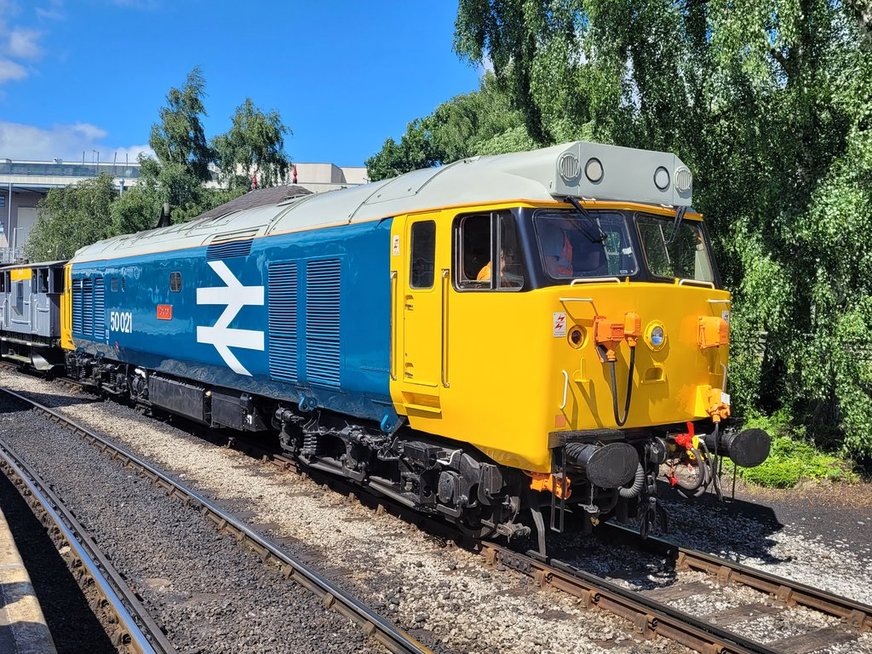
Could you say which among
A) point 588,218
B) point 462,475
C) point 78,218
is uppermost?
point 78,218

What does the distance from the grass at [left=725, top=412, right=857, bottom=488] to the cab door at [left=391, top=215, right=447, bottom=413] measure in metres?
5.83

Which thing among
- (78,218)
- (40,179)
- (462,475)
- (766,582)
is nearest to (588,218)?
(462,475)

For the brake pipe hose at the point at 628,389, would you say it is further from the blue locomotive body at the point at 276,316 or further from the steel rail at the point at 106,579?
the steel rail at the point at 106,579

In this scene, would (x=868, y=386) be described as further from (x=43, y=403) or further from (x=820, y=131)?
(x=43, y=403)

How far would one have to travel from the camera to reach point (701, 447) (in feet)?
21.4

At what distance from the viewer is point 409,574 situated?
659 cm

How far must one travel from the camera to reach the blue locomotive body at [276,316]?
7.39m

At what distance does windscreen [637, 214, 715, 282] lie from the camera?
6.46 meters

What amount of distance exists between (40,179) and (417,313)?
79025 millimetres

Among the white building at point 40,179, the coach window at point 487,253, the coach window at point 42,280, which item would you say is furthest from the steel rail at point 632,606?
the white building at point 40,179

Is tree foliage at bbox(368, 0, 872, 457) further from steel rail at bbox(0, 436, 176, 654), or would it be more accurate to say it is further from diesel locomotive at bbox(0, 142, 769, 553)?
steel rail at bbox(0, 436, 176, 654)

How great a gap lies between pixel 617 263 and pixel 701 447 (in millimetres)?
1861

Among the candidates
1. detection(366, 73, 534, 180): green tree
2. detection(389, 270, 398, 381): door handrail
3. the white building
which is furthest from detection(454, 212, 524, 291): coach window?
the white building

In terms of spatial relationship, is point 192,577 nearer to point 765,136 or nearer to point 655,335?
point 655,335
